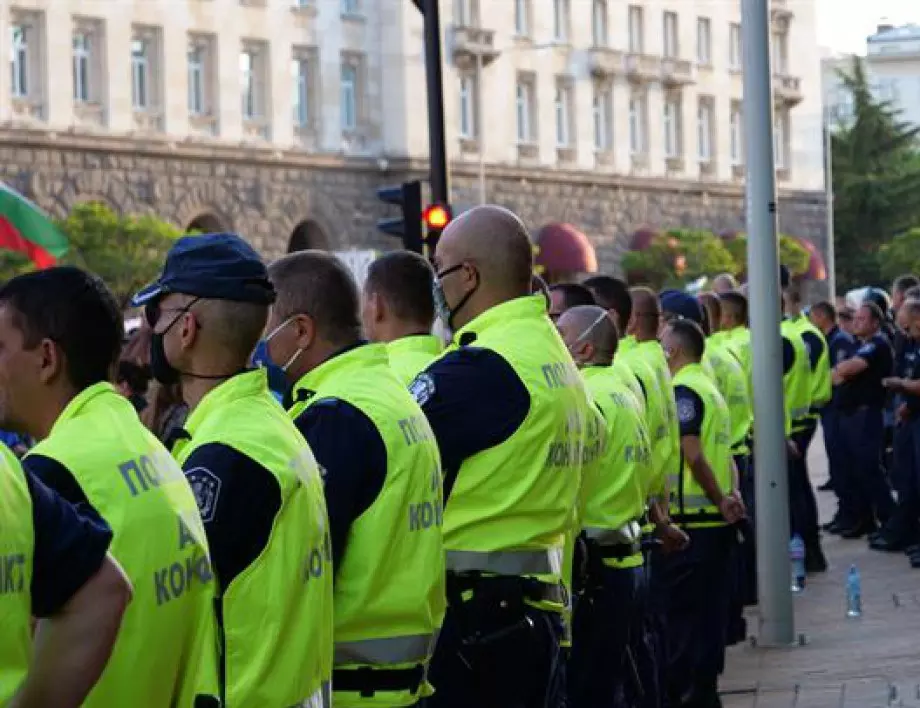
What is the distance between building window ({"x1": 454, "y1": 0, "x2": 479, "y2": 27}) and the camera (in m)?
60.3

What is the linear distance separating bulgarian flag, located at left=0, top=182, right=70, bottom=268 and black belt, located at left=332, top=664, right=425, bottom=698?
14.9m

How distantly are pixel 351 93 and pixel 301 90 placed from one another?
6.06 feet

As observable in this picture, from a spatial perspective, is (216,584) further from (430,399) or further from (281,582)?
(430,399)

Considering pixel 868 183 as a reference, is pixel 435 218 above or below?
below

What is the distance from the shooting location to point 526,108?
64188 millimetres

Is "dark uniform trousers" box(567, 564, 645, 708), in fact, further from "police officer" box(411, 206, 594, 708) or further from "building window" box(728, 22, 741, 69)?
"building window" box(728, 22, 741, 69)

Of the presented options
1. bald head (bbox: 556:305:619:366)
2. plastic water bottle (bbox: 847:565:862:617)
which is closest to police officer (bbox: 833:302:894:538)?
plastic water bottle (bbox: 847:565:862:617)

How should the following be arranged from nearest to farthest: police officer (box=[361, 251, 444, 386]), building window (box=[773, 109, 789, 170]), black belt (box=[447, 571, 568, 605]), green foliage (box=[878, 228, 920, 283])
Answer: black belt (box=[447, 571, 568, 605]) → police officer (box=[361, 251, 444, 386]) → building window (box=[773, 109, 789, 170]) → green foliage (box=[878, 228, 920, 283])

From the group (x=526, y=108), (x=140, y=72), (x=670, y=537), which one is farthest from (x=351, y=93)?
(x=670, y=537)

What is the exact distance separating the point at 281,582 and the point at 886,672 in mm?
8369

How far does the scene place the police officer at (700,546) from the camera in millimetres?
12336

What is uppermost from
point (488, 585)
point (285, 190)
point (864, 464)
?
point (285, 190)

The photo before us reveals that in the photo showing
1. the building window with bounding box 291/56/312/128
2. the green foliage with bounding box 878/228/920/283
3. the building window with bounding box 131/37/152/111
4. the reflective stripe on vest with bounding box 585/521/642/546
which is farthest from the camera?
the green foliage with bounding box 878/228/920/283

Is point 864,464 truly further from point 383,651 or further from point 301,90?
point 301,90
